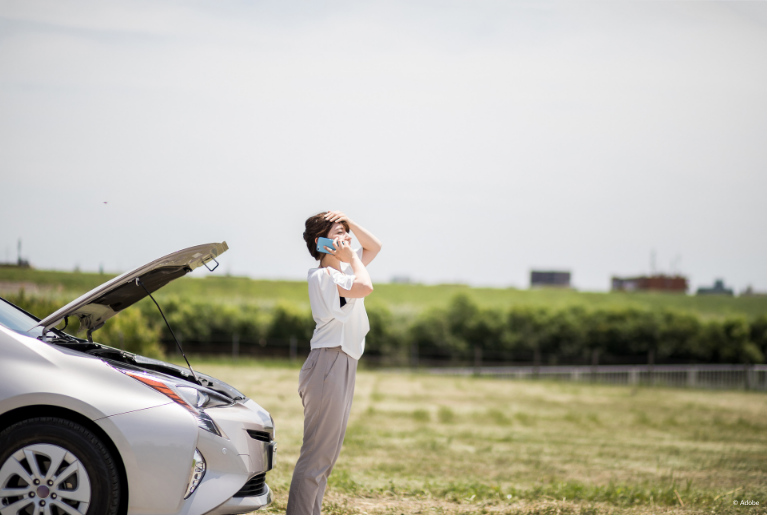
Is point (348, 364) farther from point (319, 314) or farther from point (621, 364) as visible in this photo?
point (621, 364)

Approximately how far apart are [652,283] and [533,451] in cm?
5993

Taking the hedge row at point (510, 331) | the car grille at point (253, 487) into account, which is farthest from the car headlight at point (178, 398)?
the hedge row at point (510, 331)

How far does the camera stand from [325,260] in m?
4.16

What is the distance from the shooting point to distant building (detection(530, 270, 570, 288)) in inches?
2858

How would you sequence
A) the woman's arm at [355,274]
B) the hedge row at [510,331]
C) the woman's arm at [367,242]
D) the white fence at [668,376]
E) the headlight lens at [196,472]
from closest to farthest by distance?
the headlight lens at [196,472]
the woman's arm at [355,274]
the woman's arm at [367,242]
the white fence at [668,376]
the hedge row at [510,331]

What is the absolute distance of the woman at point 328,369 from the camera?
3.96 m

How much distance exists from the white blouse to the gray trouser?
0.21ft

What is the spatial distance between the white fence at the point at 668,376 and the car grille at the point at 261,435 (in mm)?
28807

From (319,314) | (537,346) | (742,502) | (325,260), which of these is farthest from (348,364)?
(537,346)

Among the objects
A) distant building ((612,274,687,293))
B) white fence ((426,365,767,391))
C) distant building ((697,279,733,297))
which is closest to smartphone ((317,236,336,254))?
white fence ((426,365,767,391))

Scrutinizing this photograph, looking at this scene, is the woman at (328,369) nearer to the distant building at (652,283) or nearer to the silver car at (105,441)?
the silver car at (105,441)

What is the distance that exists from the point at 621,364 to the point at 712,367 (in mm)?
5270

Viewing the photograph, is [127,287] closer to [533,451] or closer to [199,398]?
[199,398]

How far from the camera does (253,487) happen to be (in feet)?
12.4
